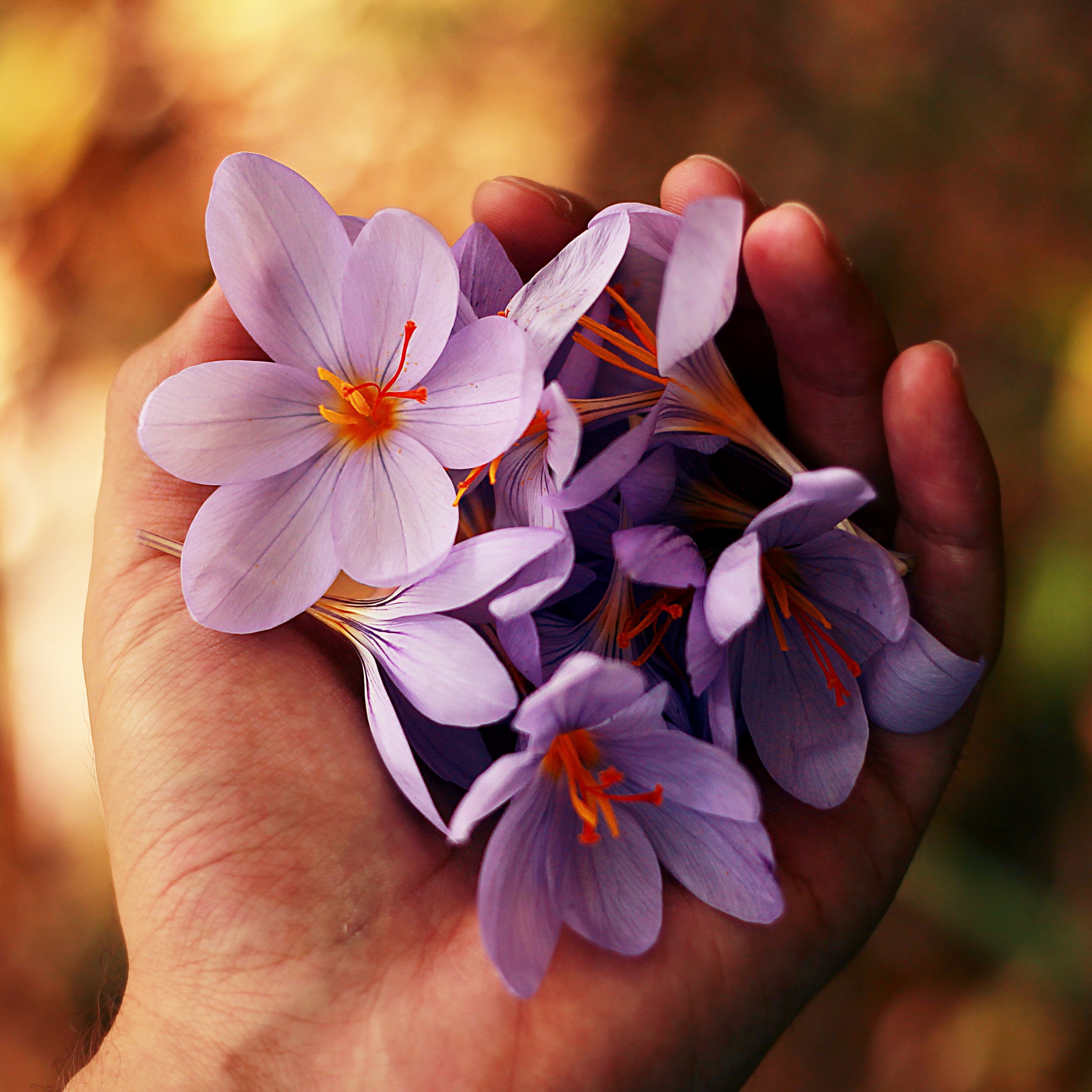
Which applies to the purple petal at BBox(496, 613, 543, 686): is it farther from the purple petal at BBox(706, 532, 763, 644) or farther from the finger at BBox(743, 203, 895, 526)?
the finger at BBox(743, 203, 895, 526)

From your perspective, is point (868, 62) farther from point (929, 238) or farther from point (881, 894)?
point (881, 894)

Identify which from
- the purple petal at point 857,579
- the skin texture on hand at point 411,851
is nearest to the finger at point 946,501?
the skin texture on hand at point 411,851

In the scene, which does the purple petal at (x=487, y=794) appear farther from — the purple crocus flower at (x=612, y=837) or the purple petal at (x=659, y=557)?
the purple petal at (x=659, y=557)

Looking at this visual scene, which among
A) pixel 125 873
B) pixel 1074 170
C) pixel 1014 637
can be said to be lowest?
pixel 1014 637

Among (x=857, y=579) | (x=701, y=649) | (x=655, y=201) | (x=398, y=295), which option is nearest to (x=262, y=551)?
(x=398, y=295)

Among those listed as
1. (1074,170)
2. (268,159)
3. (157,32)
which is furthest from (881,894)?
(157,32)

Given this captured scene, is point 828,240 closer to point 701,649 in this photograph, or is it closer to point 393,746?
point 701,649
